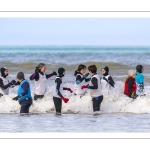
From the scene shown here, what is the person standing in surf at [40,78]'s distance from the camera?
16.2 metres

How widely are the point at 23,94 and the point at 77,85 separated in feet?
6.53

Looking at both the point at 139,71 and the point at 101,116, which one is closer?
the point at 101,116

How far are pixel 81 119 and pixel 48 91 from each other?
327cm

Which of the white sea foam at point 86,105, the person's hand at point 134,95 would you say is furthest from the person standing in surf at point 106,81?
the person's hand at point 134,95

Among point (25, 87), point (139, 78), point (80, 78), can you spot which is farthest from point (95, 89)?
point (139, 78)

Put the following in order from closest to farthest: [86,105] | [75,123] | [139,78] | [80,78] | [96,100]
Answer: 1. [75,123]
2. [96,100]
3. [80,78]
4. [86,105]
5. [139,78]

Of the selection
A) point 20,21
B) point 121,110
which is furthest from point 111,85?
point 20,21

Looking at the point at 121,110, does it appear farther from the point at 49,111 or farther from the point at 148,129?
the point at 148,129

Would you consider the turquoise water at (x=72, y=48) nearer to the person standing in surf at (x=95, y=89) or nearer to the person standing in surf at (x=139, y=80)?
the person standing in surf at (x=139, y=80)

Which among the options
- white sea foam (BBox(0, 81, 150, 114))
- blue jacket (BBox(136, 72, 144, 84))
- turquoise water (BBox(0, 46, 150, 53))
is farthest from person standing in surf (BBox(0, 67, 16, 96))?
turquoise water (BBox(0, 46, 150, 53))

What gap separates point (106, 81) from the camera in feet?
53.7

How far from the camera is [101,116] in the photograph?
1528 cm

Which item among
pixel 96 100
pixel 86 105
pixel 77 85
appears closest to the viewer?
pixel 96 100

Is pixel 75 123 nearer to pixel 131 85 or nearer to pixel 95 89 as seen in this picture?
pixel 95 89
